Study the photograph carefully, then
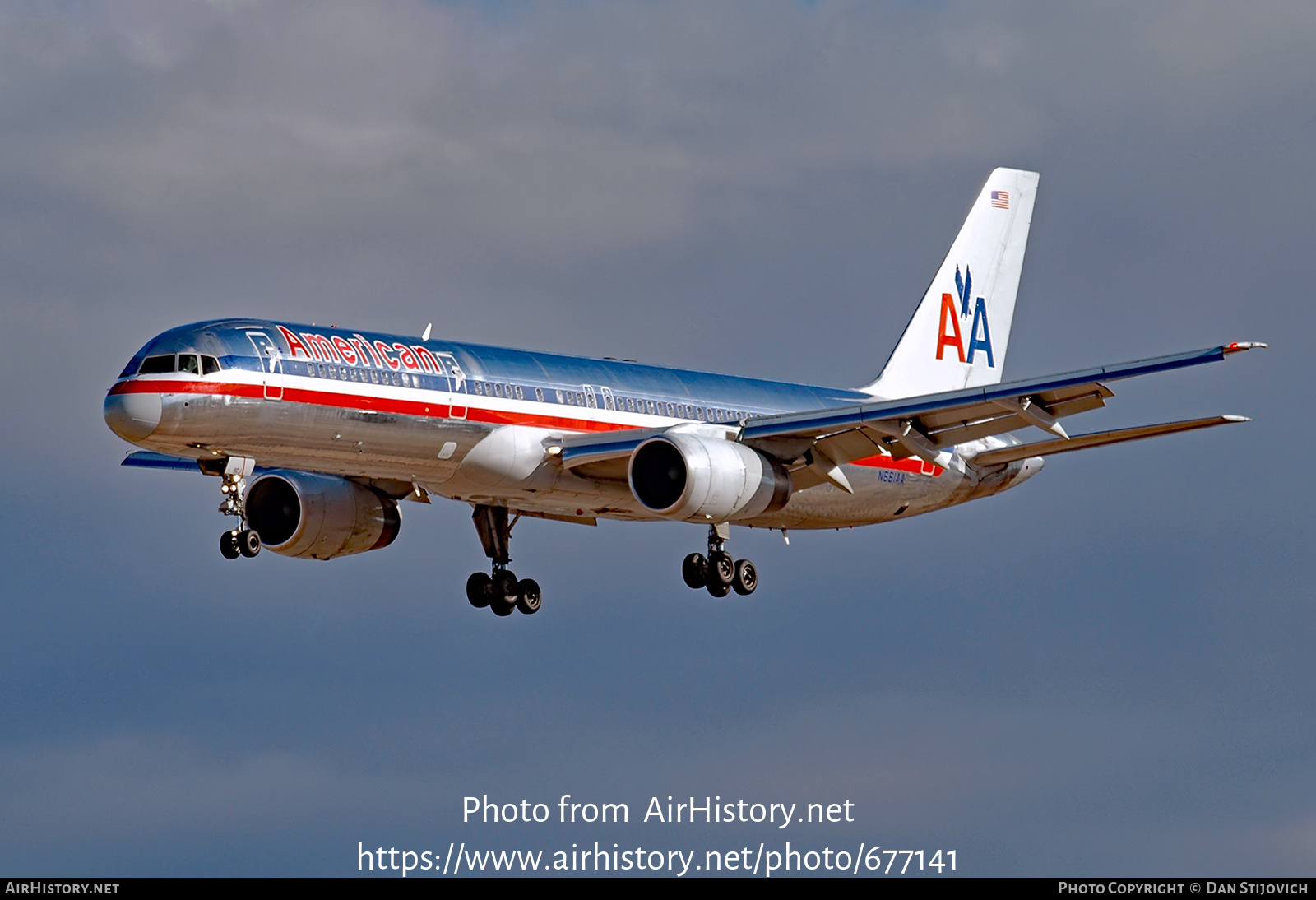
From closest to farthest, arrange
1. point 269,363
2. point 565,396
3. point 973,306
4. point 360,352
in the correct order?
point 269,363, point 360,352, point 565,396, point 973,306

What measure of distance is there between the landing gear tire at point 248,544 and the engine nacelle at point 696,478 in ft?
27.8

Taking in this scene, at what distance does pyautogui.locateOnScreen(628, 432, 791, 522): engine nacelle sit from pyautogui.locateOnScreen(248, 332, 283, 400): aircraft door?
27.2ft

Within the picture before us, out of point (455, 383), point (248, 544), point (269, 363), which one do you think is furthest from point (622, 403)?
point (248, 544)

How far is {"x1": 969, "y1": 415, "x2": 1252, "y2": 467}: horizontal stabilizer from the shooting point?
1772 inches

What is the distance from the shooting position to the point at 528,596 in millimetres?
51906

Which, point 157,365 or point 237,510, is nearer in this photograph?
point 157,365

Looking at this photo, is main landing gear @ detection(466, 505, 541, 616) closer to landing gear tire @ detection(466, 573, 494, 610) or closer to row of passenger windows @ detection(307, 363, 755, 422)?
landing gear tire @ detection(466, 573, 494, 610)

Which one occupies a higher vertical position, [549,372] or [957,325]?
[957,325]

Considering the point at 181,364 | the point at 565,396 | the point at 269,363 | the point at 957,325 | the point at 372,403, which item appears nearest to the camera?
the point at 181,364

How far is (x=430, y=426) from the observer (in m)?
43.8

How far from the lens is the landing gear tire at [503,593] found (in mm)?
51688

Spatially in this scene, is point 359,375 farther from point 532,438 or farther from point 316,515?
point 316,515

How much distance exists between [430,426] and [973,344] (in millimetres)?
21967

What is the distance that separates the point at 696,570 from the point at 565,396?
6.03 meters
